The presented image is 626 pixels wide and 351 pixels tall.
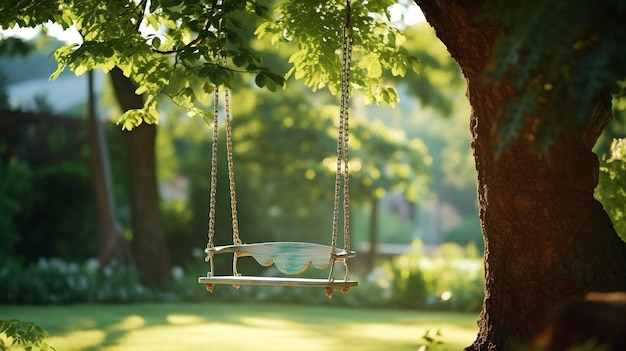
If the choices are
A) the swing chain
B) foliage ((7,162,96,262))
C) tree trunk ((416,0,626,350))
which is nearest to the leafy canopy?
the swing chain

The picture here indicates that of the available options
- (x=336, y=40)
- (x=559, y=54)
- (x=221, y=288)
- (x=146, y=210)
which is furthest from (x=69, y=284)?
(x=559, y=54)

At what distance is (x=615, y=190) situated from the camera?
7504 mm

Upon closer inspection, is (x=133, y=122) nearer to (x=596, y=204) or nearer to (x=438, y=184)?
(x=596, y=204)

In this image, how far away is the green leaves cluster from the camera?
718 centimetres

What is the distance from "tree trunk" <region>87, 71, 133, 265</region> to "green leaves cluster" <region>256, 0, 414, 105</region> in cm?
676

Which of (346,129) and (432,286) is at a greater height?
(346,129)

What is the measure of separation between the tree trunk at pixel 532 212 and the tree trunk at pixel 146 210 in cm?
817

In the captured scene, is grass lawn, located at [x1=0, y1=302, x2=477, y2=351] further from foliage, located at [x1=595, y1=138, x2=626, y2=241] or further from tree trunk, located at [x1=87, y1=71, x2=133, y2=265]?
foliage, located at [x1=595, y1=138, x2=626, y2=241]

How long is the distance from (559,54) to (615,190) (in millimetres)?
4175

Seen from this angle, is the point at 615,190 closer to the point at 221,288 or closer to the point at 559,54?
the point at 559,54

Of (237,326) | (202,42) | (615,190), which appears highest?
(202,42)

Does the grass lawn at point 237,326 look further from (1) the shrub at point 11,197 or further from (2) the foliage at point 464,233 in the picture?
(2) the foliage at point 464,233

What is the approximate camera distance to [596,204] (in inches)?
232

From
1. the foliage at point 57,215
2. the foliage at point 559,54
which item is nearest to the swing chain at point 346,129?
the foliage at point 559,54
